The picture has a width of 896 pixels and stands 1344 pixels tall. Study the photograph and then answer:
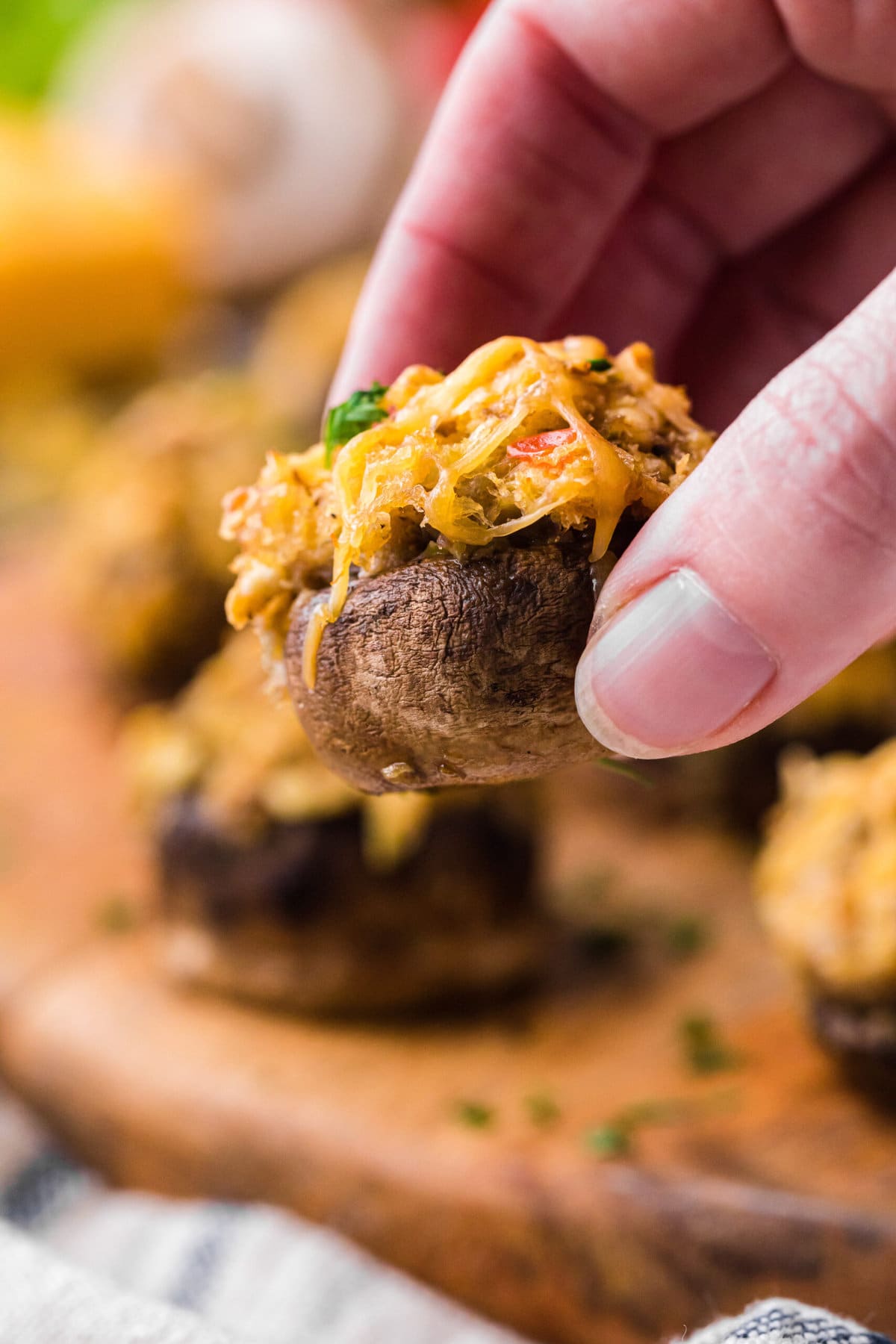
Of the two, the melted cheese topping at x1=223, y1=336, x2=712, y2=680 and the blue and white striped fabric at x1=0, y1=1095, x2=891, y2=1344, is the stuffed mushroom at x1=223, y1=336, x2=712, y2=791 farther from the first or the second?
the blue and white striped fabric at x1=0, y1=1095, x2=891, y2=1344

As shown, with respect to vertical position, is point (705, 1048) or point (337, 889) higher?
point (337, 889)

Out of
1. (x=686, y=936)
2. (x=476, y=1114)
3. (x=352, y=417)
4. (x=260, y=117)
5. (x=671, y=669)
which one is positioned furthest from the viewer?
(x=260, y=117)

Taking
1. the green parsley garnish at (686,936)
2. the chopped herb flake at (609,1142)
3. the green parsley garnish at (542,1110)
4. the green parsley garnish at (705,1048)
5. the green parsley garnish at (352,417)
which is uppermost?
the green parsley garnish at (352,417)

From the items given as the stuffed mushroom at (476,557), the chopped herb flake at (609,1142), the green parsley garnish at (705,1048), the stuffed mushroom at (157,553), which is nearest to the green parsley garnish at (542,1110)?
the chopped herb flake at (609,1142)

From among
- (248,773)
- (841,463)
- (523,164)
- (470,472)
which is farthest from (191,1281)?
(523,164)

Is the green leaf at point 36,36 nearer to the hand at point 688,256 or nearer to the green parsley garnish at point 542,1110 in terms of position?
the hand at point 688,256

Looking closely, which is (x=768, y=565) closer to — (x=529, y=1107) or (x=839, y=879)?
(x=839, y=879)
